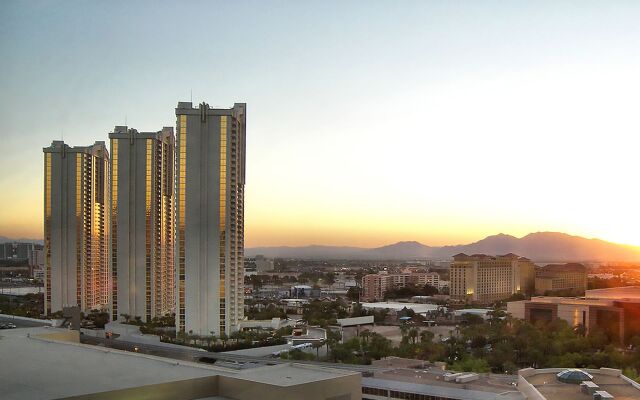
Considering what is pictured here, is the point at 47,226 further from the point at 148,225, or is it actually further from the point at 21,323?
the point at 21,323

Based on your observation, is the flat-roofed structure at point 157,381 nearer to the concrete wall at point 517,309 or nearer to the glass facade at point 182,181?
the glass facade at point 182,181

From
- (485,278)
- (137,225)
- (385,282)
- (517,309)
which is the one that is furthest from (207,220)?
(385,282)

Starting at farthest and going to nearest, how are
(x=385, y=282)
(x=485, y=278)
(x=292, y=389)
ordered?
1. (x=385, y=282)
2. (x=485, y=278)
3. (x=292, y=389)

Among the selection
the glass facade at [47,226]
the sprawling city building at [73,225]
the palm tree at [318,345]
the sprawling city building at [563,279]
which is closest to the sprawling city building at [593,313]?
the palm tree at [318,345]

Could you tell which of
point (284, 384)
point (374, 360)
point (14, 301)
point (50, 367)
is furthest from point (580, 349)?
point (14, 301)

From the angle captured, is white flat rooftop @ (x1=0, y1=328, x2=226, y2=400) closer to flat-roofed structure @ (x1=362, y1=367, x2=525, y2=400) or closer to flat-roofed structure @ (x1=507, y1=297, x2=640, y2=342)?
flat-roofed structure @ (x1=362, y1=367, x2=525, y2=400)

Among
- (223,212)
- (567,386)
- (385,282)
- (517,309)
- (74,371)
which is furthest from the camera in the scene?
(385,282)

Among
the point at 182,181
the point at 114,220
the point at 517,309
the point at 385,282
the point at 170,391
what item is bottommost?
the point at 385,282

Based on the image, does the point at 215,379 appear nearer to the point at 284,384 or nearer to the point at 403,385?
the point at 284,384
